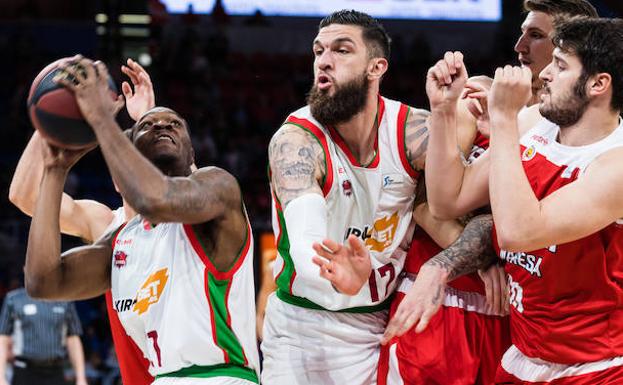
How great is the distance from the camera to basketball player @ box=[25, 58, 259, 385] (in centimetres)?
369

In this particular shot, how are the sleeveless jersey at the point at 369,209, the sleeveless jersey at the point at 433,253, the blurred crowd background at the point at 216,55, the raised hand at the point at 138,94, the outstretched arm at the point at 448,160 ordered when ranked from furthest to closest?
the blurred crowd background at the point at 216,55, the raised hand at the point at 138,94, the sleeveless jersey at the point at 433,253, the sleeveless jersey at the point at 369,209, the outstretched arm at the point at 448,160

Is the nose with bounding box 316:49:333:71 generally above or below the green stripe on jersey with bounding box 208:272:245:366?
above

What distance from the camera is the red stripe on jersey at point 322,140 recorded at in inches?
167

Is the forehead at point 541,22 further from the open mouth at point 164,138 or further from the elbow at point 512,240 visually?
the open mouth at point 164,138

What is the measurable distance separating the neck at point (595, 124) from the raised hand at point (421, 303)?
87cm

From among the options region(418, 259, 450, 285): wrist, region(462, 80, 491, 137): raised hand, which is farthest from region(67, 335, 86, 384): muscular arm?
region(462, 80, 491, 137): raised hand

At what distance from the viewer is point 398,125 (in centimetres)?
448

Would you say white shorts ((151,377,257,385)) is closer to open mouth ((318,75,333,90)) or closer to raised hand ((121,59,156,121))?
open mouth ((318,75,333,90))

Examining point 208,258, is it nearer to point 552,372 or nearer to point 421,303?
point 421,303

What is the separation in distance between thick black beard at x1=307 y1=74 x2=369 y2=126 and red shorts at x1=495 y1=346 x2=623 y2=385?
1344mm

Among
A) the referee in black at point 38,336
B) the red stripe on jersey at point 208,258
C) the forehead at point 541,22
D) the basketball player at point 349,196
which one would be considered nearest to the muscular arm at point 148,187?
the red stripe on jersey at point 208,258

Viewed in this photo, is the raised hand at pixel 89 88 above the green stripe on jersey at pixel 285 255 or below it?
above

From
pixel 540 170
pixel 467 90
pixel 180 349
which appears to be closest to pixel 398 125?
pixel 467 90

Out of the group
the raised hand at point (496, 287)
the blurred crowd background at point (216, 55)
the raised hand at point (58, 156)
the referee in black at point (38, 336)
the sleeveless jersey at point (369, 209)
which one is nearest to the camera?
the raised hand at point (58, 156)
